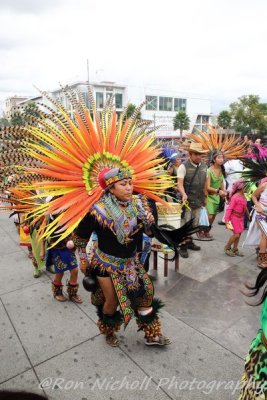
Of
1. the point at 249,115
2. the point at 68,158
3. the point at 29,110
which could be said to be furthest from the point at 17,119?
the point at 249,115

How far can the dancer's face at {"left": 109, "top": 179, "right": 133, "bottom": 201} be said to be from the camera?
2.27m

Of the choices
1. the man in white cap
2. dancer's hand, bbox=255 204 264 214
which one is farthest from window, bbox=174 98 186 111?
dancer's hand, bbox=255 204 264 214

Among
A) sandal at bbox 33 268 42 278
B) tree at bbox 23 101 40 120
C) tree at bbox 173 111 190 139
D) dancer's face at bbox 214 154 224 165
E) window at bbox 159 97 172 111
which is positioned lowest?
sandal at bbox 33 268 42 278

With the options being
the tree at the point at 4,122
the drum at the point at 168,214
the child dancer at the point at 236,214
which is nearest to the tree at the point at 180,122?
the child dancer at the point at 236,214

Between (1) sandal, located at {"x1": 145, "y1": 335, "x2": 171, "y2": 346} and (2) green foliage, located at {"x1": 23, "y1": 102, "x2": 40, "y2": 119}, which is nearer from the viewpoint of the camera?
(2) green foliage, located at {"x1": 23, "y1": 102, "x2": 40, "y2": 119}

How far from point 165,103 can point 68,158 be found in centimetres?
6383

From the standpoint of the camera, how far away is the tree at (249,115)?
141 ft

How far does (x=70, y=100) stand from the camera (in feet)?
7.57

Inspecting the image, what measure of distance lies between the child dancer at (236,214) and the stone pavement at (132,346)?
81 centimetres

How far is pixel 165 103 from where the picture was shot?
62.0 m

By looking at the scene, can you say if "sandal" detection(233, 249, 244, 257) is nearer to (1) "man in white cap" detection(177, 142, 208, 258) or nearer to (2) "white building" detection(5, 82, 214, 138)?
(1) "man in white cap" detection(177, 142, 208, 258)

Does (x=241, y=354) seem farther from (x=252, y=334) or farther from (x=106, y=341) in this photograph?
(x=106, y=341)

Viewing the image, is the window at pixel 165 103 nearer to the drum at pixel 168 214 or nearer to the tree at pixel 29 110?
the drum at pixel 168 214

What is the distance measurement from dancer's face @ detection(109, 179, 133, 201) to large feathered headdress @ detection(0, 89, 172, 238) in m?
0.11
